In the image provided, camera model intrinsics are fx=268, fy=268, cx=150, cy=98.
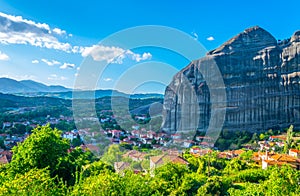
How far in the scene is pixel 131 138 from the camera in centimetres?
2686

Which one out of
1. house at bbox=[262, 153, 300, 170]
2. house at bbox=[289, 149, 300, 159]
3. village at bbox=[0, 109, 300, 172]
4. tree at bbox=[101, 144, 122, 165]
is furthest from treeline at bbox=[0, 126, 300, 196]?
house at bbox=[289, 149, 300, 159]

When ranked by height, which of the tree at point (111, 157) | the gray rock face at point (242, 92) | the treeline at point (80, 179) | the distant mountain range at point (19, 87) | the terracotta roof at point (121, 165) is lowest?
the terracotta roof at point (121, 165)

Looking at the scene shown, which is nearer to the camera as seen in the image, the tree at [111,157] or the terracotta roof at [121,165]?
the terracotta roof at [121,165]

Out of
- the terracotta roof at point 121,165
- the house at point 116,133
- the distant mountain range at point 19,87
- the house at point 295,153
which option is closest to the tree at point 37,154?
the terracotta roof at point 121,165

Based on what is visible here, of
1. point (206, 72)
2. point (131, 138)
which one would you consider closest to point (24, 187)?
point (131, 138)

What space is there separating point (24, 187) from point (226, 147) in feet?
87.2

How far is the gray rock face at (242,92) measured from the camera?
116ft

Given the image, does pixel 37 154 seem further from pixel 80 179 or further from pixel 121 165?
pixel 121 165

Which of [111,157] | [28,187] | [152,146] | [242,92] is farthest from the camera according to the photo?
[242,92]

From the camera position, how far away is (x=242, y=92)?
120ft

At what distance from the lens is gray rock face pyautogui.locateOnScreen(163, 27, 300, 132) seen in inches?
1387

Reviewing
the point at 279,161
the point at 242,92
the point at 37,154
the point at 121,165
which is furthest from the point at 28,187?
the point at 242,92

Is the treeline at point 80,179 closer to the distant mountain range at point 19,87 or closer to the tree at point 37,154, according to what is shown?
the tree at point 37,154

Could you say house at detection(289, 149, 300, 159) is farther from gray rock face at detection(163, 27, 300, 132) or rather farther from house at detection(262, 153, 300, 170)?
gray rock face at detection(163, 27, 300, 132)
